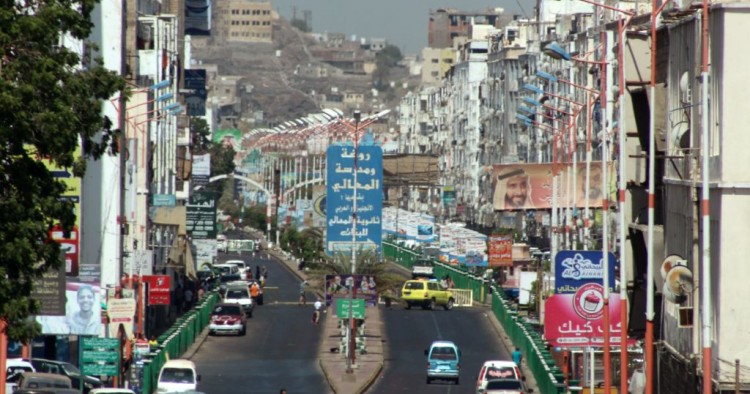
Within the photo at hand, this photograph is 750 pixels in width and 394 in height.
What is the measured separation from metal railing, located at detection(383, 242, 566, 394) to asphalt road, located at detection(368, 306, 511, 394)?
74cm

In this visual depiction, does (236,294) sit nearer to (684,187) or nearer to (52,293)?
(52,293)

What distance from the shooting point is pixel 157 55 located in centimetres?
8206

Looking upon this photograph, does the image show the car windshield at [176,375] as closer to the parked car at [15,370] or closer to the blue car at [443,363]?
the parked car at [15,370]

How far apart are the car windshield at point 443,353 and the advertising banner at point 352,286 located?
6514mm

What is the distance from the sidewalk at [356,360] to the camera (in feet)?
171

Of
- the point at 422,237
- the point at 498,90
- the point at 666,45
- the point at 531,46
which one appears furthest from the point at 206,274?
the point at 666,45

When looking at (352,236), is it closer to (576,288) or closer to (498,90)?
(576,288)

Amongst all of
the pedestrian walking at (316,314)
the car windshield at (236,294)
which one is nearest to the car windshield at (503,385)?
the pedestrian walking at (316,314)

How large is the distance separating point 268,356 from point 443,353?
943cm

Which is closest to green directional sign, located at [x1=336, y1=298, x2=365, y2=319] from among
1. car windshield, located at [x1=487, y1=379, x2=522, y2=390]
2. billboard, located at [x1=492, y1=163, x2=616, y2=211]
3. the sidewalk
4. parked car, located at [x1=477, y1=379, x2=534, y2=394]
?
the sidewalk

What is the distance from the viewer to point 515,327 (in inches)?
2434

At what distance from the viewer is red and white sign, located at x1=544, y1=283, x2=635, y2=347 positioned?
32.4m

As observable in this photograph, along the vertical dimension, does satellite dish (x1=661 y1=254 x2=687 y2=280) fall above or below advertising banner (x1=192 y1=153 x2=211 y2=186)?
below

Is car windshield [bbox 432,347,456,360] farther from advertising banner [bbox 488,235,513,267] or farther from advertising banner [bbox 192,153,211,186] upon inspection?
advertising banner [bbox 192,153,211,186]
